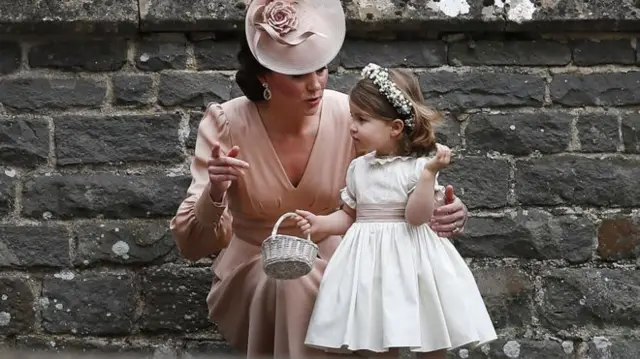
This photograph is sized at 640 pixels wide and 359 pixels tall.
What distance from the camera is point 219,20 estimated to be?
4.91 meters

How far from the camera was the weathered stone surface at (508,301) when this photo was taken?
488cm

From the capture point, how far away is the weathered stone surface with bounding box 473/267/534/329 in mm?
4879

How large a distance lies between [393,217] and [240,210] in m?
0.55

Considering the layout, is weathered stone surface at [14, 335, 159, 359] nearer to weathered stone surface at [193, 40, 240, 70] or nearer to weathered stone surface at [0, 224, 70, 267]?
weathered stone surface at [0, 224, 70, 267]

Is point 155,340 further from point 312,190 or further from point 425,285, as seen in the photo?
point 425,285

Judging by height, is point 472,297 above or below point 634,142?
below

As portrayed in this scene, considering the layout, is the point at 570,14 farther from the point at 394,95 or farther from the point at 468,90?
the point at 394,95

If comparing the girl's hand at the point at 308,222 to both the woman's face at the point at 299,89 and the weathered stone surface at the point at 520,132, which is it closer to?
the woman's face at the point at 299,89

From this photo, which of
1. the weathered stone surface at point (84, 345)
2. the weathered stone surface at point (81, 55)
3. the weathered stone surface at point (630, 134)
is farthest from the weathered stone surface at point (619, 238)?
the weathered stone surface at point (81, 55)

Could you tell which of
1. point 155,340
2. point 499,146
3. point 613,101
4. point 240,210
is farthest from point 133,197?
point 613,101

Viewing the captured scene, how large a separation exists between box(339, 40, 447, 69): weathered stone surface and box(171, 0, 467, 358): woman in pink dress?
70 cm

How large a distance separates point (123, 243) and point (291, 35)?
4.20 feet

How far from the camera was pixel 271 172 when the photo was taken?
4.11 meters

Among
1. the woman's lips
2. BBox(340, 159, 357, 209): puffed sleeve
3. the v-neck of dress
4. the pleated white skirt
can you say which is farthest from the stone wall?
the pleated white skirt
